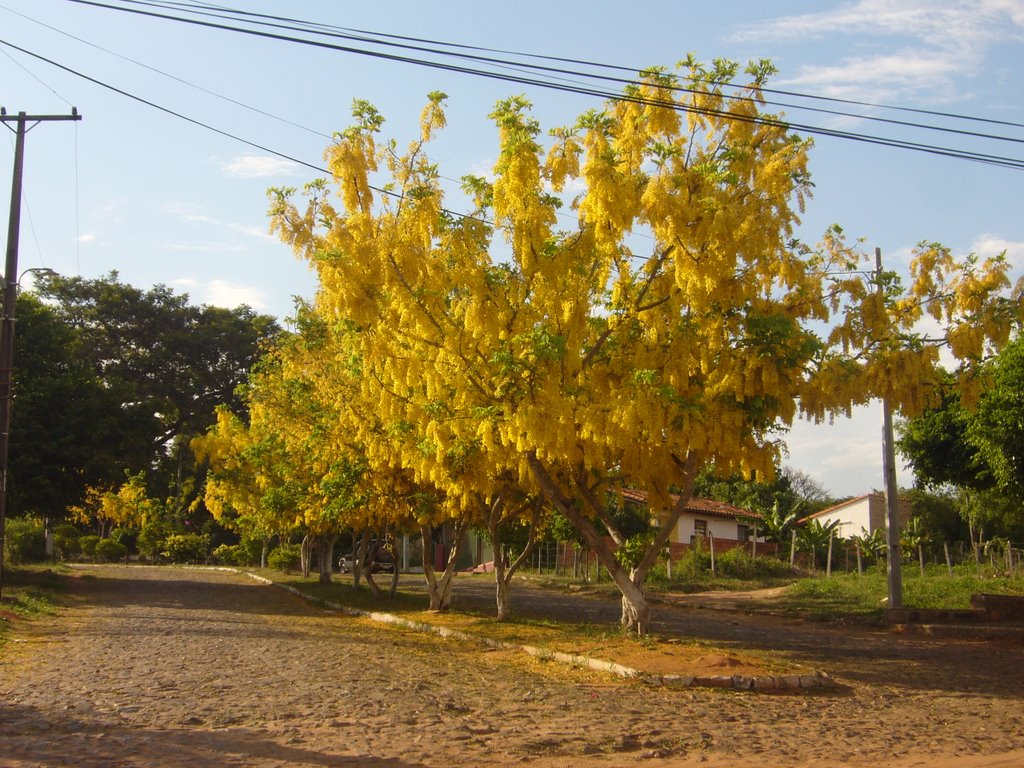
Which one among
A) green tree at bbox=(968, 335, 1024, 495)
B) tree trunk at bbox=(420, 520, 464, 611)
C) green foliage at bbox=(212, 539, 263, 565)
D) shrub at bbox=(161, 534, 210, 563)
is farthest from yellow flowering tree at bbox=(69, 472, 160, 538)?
green tree at bbox=(968, 335, 1024, 495)

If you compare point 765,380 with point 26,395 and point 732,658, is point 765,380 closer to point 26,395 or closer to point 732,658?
point 732,658

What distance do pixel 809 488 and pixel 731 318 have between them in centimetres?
7507

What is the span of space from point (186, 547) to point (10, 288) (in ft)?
112

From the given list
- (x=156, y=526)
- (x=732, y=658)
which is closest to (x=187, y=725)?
(x=732, y=658)

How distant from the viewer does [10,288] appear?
2077cm

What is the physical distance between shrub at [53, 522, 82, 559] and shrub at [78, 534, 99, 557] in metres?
0.38

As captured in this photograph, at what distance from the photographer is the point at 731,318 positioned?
1435cm

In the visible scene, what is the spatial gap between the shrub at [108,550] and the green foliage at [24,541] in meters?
9.07

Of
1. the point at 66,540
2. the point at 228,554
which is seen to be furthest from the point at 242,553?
the point at 66,540

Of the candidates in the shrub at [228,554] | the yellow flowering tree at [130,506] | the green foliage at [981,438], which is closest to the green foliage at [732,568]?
the green foliage at [981,438]

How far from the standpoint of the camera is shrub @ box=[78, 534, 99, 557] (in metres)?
55.0

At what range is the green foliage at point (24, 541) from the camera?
38.5 meters

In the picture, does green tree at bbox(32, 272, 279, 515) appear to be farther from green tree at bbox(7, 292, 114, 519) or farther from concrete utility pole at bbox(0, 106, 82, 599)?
concrete utility pole at bbox(0, 106, 82, 599)

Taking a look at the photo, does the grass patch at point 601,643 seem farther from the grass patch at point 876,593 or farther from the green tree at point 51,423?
the green tree at point 51,423
